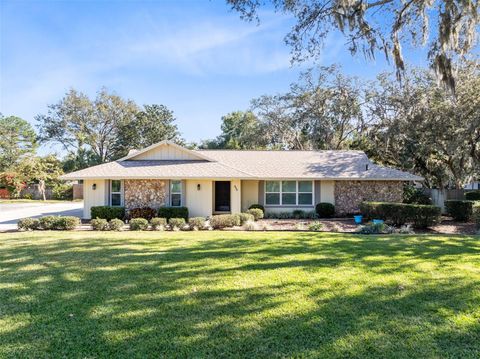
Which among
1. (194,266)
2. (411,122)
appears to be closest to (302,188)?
(411,122)

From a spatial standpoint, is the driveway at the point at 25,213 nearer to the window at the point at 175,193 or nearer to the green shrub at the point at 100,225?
the green shrub at the point at 100,225

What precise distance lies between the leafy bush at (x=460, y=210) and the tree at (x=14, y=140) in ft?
154

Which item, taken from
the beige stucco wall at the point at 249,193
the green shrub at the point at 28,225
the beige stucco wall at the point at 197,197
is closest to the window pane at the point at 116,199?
the beige stucco wall at the point at 197,197

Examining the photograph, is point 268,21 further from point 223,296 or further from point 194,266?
point 223,296

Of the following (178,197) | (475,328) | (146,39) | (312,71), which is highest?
(312,71)

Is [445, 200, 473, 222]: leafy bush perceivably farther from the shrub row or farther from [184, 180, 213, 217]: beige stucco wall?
the shrub row

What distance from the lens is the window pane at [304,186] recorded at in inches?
707

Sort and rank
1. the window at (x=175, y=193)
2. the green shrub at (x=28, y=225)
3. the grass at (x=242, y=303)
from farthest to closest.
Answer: the window at (x=175, y=193), the green shrub at (x=28, y=225), the grass at (x=242, y=303)

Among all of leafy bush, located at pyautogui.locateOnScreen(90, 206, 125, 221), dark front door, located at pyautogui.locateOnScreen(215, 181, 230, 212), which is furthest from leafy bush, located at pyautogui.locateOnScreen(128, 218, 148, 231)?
dark front door, located at pyautogui.locateOnScreen(215, 181, 230, 212)

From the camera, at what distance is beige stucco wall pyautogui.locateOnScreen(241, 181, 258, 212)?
17906 millimetres

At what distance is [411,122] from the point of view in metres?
21.0

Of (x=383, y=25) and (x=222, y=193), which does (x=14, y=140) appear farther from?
(x=383, y=25)

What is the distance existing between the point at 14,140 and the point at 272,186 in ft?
149

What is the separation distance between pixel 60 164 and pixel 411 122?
37.1m
